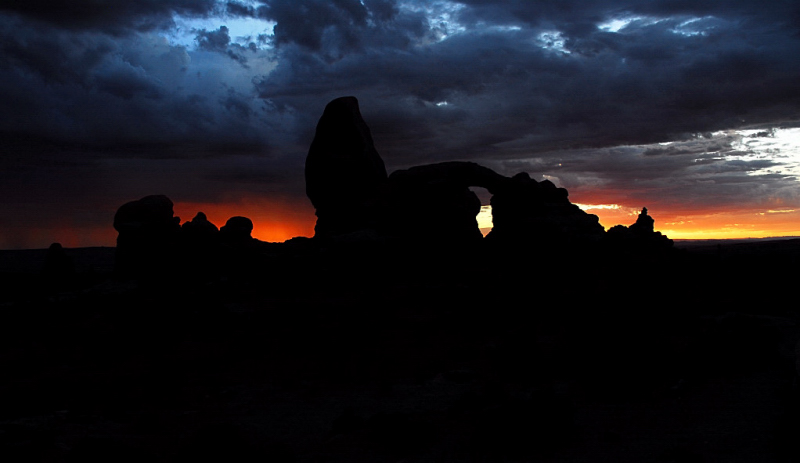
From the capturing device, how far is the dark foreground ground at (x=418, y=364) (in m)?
9.52

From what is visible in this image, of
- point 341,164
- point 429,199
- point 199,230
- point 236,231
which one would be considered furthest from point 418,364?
point 236,231

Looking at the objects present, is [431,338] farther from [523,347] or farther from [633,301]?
[633,301]

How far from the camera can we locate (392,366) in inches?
635

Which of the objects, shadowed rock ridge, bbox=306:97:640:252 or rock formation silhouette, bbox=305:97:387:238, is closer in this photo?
shadowed rock ridge, bbox=306:97:640:252

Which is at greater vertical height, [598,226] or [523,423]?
[598,226]

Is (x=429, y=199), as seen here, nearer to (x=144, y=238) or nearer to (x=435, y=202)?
(x=435, y=202)

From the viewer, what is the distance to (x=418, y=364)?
16156mm

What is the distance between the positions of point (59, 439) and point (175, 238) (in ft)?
84.4

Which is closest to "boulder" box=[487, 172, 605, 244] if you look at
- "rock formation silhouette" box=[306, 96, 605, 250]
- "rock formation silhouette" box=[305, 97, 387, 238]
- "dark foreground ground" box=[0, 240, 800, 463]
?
"rock formation silhouette" box=[306, 96, 605, 250]

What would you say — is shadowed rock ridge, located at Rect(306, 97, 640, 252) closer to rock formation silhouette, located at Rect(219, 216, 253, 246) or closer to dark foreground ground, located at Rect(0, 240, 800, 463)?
dark foreground ground, located at Rect(0, 240, 800, 463)

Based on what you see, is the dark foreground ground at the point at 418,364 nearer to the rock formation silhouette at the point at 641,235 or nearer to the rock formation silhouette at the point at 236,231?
the rock formation silhouette at the point at 641,235

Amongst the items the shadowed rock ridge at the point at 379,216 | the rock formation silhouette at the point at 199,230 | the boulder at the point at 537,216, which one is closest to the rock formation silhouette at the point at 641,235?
the shadowed rock ridge at the point at 379,216

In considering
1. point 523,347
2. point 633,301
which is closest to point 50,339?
Result: point 523,347

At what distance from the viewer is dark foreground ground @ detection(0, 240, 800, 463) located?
9.52m
